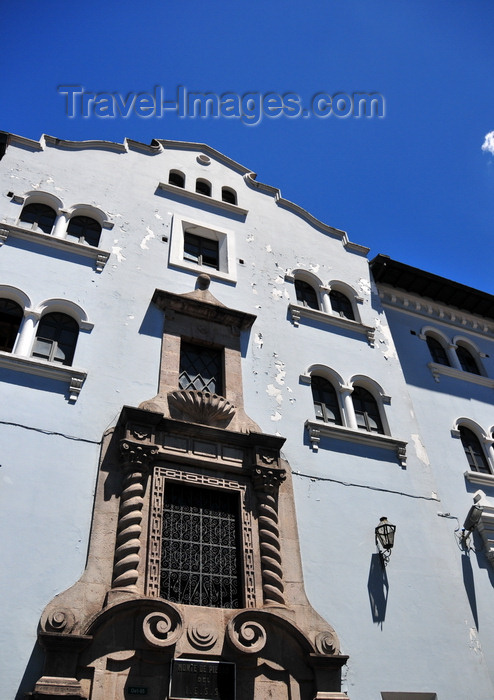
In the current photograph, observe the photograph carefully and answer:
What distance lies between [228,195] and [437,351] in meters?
7.59

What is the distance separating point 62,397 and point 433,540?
301 inches

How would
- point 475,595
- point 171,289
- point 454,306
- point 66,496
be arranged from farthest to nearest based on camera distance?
point 454,306, point 171,289, point 475,595, point 66,496

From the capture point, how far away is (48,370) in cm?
1002

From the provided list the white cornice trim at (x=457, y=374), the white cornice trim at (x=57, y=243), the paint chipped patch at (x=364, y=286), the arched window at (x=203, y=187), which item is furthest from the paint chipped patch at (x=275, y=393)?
the arched window at (x=203, y=187)

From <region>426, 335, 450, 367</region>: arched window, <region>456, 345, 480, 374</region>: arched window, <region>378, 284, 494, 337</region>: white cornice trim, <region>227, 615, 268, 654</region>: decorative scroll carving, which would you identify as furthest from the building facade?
<region>378, 284, 494, 337</region>: white cornice trim

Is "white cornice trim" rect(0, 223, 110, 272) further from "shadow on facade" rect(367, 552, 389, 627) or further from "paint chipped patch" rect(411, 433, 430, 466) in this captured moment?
"shadow on facade" rect(367, 552, 389, 627)

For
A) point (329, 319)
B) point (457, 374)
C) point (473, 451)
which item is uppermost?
point (329, 319)

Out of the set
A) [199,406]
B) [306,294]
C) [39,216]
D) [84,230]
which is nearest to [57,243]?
[84,230]

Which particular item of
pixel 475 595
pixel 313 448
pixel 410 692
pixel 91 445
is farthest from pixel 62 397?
pixel 475 595

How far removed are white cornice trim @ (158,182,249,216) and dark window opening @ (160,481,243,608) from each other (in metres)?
8.60

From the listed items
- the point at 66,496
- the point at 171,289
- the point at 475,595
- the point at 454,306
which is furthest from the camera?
the point at 454,306

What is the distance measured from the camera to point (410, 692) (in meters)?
9.30

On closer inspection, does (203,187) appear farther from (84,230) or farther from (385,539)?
(385,539)

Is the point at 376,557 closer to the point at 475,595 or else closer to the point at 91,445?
the point at 475,595
